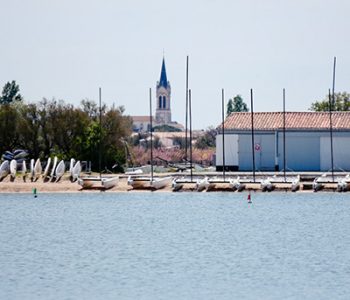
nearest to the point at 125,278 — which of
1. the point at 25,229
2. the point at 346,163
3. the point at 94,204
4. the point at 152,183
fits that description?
the point at 25,229

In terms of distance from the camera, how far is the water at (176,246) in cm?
3641

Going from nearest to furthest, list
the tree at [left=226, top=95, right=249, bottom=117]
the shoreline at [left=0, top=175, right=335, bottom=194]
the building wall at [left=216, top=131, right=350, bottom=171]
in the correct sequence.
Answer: the shoreline at [left=0, top=175, right=335, bottom=194]
the building wall at [left=216, top=131, right=350, bottom=171]
the tree at [left=226, top=95, right=249, bottom=117]

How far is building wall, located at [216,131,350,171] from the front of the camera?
90375 mm

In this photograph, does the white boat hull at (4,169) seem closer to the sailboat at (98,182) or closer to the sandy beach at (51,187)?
the sandy beach at (51,187)

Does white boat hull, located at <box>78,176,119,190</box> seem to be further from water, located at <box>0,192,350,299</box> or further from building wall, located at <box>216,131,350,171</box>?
building wall, located at <box>216,131,350,171</box>

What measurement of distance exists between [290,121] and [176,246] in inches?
1872

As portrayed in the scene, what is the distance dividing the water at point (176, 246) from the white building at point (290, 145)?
49.8 feet

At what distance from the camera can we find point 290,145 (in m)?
91.6

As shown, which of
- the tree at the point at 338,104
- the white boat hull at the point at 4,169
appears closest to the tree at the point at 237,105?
the tree at the point at 338,104

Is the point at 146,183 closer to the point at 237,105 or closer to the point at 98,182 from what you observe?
the point at 98,182

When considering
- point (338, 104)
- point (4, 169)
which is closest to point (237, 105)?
point (338, 104)

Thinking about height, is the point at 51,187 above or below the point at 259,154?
below

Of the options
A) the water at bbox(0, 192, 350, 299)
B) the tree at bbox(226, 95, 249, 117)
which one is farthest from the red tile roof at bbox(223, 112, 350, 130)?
the tree at bbox(226, 95, 249, 117)

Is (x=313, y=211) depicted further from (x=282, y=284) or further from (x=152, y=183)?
(x=282, y=284)
